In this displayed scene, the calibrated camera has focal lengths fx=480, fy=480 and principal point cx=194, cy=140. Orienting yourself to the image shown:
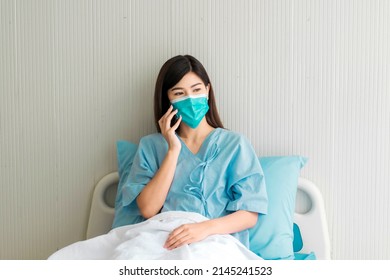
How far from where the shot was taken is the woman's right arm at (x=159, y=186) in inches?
67.6

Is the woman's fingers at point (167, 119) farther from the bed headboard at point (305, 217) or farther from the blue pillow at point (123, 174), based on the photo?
the bed headboard at point (305, 217)

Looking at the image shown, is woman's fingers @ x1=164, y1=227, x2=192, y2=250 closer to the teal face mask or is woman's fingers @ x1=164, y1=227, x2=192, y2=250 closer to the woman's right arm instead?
the woman's right arm

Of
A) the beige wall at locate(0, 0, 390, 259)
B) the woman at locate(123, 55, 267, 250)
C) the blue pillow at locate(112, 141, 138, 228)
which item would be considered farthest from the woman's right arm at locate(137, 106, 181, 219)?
the beige wall at locate(0, 0, 390, 259)

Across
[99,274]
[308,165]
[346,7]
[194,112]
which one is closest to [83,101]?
[194,112]

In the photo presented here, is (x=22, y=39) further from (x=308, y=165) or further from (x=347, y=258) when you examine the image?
(x=347, y=258)

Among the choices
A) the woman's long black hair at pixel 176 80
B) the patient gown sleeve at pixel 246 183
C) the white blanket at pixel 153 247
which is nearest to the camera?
the white blanket at pixel 153 247

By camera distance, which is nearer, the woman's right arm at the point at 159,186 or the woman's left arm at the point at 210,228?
the woman's left arm at the point at 210,228

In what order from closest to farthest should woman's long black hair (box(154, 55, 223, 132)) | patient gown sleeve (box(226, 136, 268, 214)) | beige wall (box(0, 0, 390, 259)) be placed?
patient gown sleeve (box(226, 136, 268, 214)) < woman's long black hair (box(154, 55, 223, 132)) < beige wall (box(0, 0, 390, 259))

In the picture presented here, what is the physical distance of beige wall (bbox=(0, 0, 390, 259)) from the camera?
1.93 m


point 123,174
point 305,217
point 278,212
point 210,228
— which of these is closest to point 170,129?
point 123,174

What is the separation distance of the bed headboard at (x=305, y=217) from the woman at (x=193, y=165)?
10.3 inches

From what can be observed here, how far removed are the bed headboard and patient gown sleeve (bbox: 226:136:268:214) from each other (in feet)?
0.87

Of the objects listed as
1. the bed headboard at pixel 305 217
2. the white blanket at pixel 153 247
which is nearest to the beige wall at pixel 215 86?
the bed headboard at pixel 305 217

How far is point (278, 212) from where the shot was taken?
1.81 m
